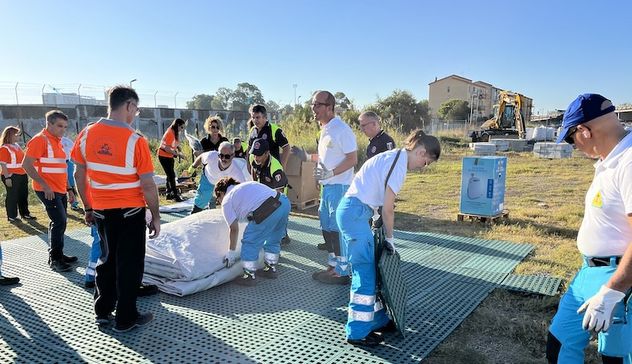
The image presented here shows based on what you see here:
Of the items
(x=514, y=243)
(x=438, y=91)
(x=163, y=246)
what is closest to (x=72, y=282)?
(x=163, y=246)

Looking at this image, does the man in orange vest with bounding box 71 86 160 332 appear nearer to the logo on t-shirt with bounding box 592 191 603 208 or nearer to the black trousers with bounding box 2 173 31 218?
the logo on t-shirt with bounding box 592 191 603 208

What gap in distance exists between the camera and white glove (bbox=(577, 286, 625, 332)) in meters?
1.82

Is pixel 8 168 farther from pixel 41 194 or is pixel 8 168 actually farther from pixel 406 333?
pixel 406 333

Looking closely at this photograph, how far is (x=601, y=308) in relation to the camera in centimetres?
183

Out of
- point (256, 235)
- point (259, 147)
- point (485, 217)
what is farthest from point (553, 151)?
point (256, 235)

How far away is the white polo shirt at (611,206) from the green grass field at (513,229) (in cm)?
139

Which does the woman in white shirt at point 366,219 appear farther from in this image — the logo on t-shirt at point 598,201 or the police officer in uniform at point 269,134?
the police officer in uniform at point 269,134

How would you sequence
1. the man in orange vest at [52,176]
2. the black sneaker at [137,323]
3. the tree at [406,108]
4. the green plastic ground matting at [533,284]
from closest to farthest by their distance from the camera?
the black sneaker at [137,323] → the green plastic ground matting at [533,284] → the man in orange vest at [52,176] → the tree at [406,108]

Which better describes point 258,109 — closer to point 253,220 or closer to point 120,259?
point 253,220

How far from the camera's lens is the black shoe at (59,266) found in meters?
4.64

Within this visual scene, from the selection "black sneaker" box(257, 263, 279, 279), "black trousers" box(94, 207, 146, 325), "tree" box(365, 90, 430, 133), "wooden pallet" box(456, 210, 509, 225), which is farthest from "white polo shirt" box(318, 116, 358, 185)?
"tree" box(365, 90, 430, 133)

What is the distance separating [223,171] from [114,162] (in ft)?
8.31

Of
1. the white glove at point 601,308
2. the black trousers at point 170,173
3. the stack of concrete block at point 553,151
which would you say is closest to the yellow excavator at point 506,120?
the stack of concrete block at point 553,151

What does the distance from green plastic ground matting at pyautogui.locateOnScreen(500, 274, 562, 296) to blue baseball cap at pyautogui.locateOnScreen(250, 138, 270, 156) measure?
2.90m
